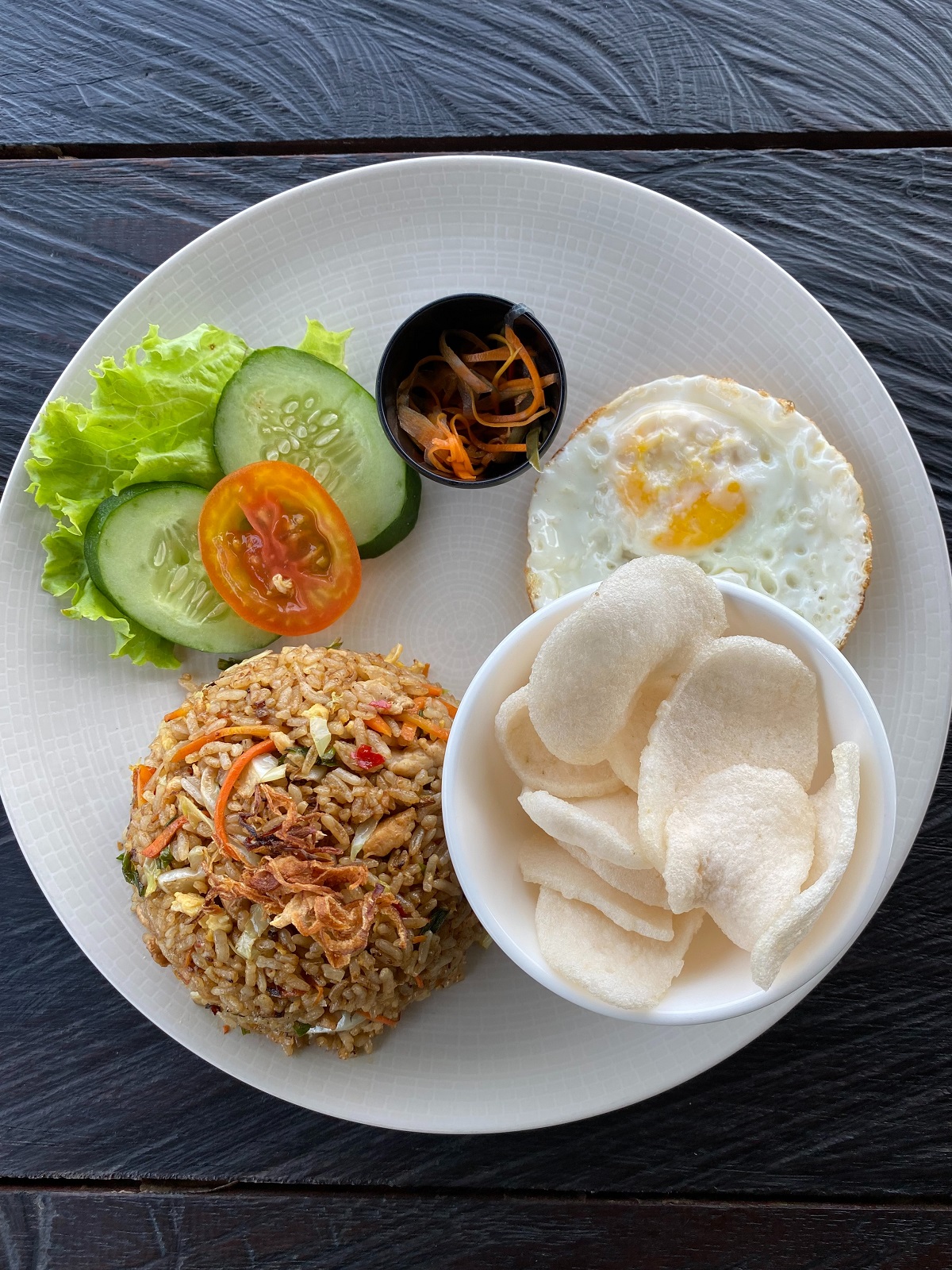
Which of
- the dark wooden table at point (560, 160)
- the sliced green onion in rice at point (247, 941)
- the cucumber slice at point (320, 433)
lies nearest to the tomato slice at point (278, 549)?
the cucumber slice at point (320, 433)

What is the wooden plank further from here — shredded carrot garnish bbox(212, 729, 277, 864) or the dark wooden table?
shredded carrot garnish bbox(212, 729, 277, 864)

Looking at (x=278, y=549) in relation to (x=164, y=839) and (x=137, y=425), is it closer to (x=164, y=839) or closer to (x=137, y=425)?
(x=137, y=425)

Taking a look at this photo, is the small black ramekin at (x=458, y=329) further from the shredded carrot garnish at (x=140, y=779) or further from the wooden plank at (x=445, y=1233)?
the wooden plank at (x=445, y=1233)

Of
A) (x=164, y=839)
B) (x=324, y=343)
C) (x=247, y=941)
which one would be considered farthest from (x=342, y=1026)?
(x=324, y=343)

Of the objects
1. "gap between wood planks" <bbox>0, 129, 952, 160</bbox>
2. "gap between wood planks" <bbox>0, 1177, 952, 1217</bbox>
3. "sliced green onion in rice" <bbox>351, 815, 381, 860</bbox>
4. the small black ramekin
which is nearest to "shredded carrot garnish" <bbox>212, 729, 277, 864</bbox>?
"sliced green onion in rice" <bbox>351, 815, 381, 860</bbox>

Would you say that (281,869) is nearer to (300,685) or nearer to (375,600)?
(300,685)

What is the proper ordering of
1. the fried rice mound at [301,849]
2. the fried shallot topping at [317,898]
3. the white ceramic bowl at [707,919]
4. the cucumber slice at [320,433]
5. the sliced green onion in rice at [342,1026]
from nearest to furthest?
the white ceramic bowl at [707,919] → the fried shallot topping at [317,898] → the fried rice mound at [301,849] → the sliced green onion in rice at [342,1026] → the cucumber slice at [320,433]
